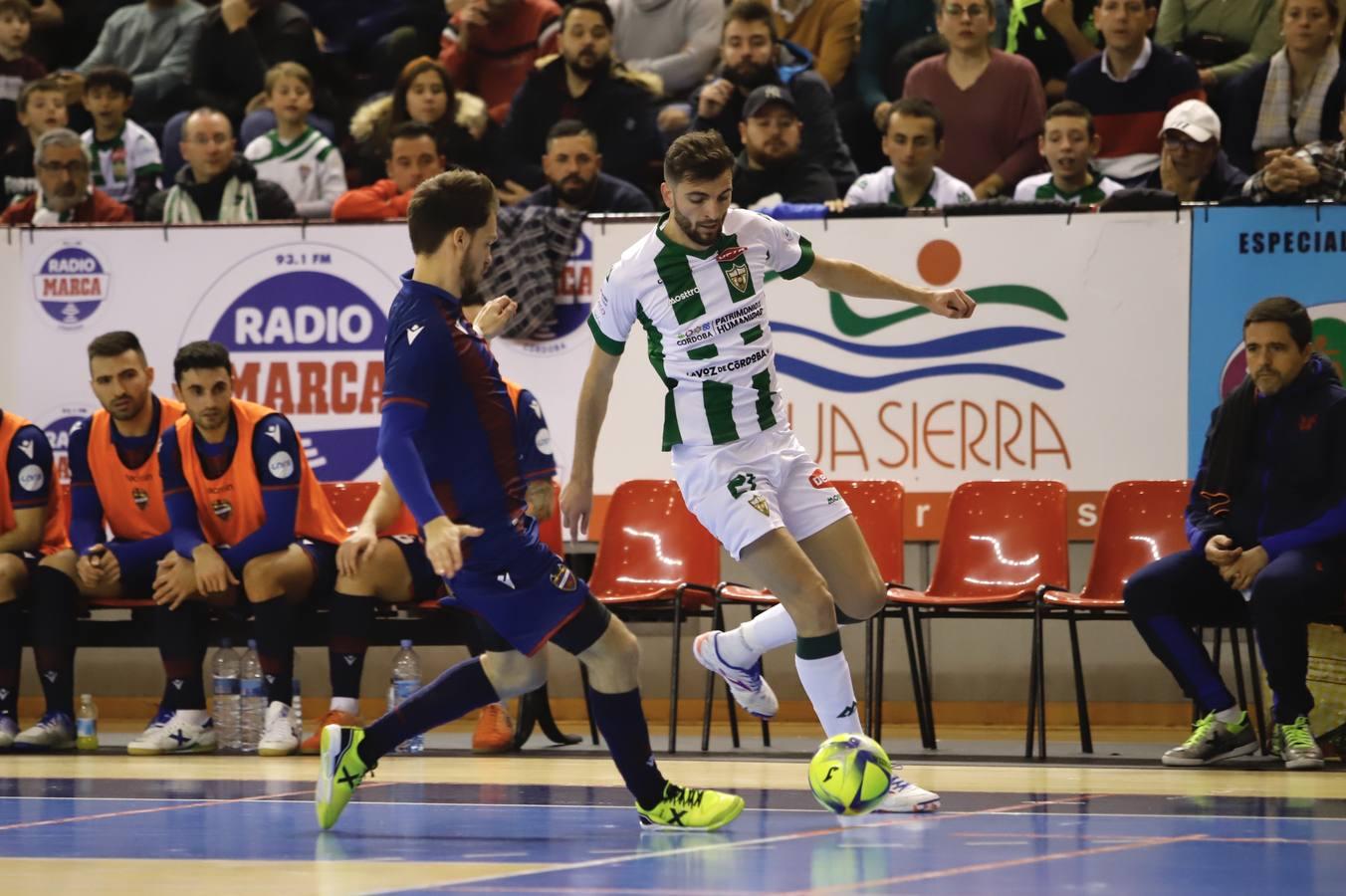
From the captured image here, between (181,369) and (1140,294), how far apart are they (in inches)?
188

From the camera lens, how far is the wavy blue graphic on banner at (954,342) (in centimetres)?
1020

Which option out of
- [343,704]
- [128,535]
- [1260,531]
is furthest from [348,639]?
[1260,531]

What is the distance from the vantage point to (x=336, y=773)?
598 centimetres

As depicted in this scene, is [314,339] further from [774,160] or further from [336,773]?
[336,773]

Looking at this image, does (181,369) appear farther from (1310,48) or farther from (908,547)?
(1310,48)

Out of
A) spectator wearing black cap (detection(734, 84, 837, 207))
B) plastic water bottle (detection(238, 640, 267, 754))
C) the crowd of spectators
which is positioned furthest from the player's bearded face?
spectator wearing black cap (detection(734, 84, 837, 207))

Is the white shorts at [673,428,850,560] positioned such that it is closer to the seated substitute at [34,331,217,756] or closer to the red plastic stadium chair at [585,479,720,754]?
the red plastic stadium chair at [585,479,720,754]

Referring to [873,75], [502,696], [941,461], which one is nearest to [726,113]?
[873,75]

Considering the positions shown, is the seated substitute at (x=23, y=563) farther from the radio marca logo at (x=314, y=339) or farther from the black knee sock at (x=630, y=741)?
the black knee sock at (x=630, y=741)

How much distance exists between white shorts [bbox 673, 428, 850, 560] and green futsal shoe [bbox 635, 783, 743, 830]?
1.00 metres

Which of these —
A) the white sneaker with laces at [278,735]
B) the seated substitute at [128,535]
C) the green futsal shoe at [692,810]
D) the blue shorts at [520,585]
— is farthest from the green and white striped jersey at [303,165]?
the green futsal shoe at [692,810]

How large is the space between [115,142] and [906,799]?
8.27 meters

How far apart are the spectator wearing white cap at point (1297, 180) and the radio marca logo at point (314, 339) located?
4599 millimetres

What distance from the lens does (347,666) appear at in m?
9.16
